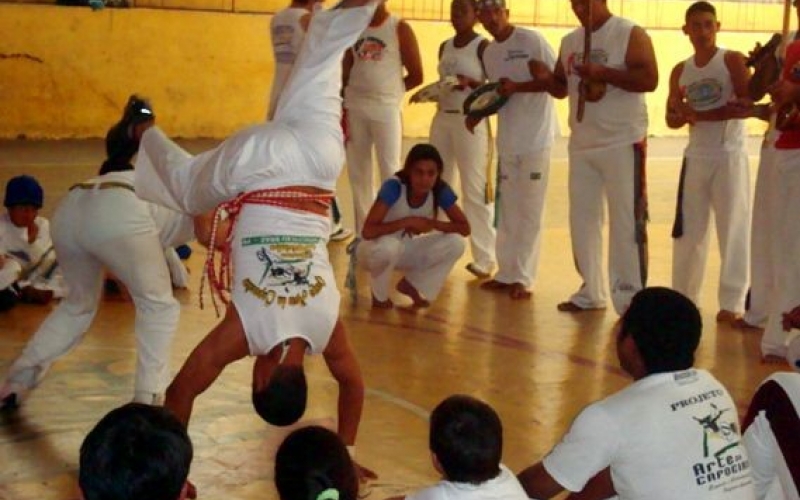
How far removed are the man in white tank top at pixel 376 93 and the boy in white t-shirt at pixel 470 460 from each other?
701cm

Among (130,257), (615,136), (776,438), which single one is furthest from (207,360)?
(615,136)

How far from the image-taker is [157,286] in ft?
20.6

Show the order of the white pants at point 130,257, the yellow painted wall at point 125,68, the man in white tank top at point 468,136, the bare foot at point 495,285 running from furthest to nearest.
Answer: the yellow painted wall at point 125,68 < the man in white tank top at point 468,136 < the bare foot at point 495,285 < the white pants at point 130,257

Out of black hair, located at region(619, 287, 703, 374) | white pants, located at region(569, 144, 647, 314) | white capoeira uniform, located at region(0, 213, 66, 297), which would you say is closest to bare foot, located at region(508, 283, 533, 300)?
white pants, located at region(569, 144, 647, 314)

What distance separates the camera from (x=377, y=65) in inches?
418

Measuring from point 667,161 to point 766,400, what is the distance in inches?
560

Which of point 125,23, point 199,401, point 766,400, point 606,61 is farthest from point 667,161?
point 766,400

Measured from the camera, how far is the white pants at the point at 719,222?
8711 millimetres

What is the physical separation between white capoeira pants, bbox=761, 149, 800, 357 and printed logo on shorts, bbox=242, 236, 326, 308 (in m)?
3.18

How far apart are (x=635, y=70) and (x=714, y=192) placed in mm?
887

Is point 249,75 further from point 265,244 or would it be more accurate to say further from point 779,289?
point 265,244

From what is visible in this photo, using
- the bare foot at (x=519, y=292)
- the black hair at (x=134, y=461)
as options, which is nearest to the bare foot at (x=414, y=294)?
the bare foot at (x=519, y=292)

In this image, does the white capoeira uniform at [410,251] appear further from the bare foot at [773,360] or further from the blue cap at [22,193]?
the bare foot at [773,360]

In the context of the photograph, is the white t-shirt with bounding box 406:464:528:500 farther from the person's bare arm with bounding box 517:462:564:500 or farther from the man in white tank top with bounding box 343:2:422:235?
the man in white tank top with bounding box 343:2:422:235
